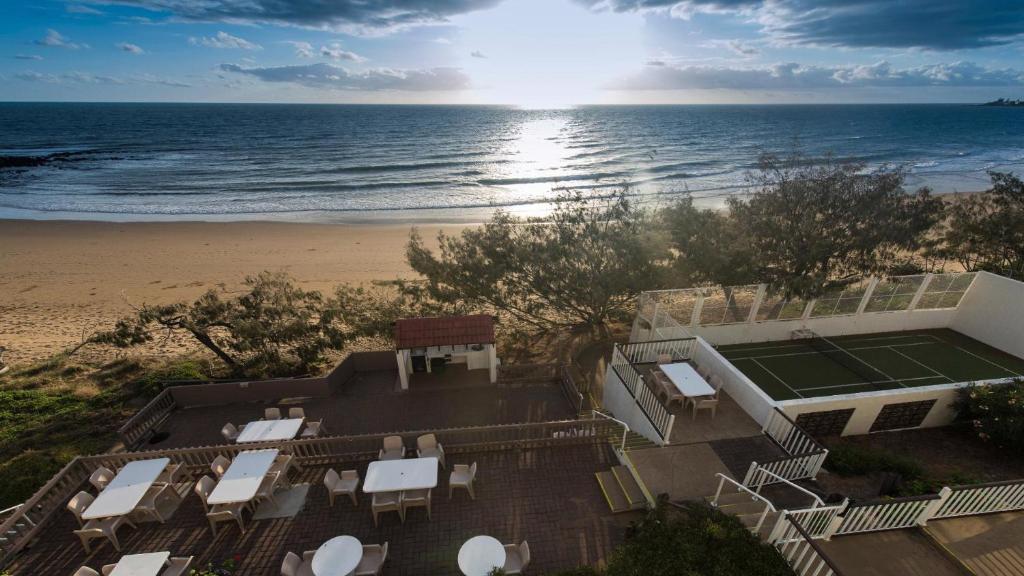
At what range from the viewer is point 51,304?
23.0 metres

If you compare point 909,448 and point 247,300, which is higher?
point 247,300

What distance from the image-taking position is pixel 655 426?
10664mm

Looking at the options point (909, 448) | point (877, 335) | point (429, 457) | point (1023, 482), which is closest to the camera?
point (1023, 482)

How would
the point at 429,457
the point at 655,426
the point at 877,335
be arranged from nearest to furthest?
the point at 429,457, the point at 655,426, the point at 877,335

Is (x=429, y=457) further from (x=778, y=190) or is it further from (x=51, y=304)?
(x=51, y=304)

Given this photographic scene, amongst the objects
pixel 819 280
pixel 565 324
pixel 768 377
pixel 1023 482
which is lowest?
pixel 565 324

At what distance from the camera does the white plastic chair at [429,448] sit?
10445 mm

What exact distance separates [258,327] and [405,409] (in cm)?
654

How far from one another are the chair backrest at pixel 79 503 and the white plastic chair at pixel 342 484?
4.94 m

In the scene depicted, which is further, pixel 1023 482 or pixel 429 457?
pixel 429 457

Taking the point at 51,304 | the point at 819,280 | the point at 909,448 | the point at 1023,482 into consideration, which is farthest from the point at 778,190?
the point at 51,304

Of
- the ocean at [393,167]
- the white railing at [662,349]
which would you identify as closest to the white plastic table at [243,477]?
the white railing at [662,349]

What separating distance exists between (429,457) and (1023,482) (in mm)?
12136

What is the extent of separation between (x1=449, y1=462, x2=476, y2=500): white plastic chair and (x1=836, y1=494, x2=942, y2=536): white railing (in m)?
7.32
